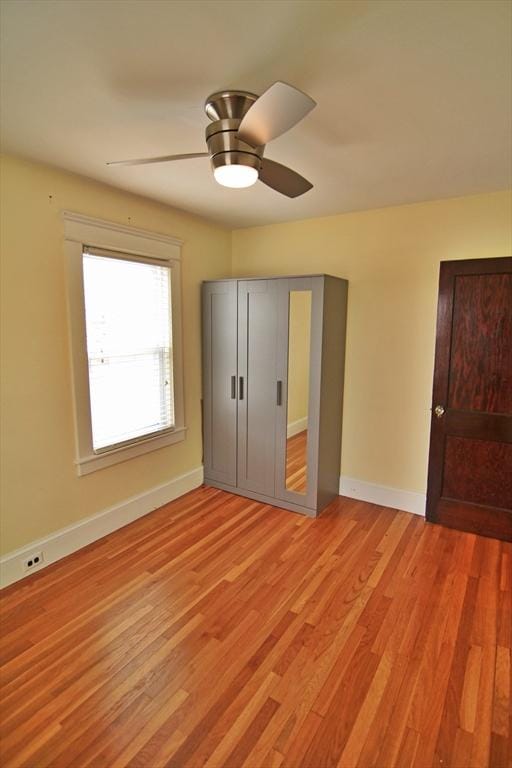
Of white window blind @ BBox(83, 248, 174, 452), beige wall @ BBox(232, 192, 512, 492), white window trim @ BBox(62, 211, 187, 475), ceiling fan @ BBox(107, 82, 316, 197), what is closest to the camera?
ceiling fan @ BBox(107, 82, 316, 197)

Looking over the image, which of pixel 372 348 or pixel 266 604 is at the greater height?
pixel 372 348

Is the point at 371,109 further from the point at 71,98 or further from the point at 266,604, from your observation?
the point at 266,604

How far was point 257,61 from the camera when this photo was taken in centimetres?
137

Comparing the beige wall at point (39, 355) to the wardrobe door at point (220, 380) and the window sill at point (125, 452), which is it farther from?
the wardrobe door at point (220, 380)

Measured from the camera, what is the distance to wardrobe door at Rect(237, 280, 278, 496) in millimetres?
3207

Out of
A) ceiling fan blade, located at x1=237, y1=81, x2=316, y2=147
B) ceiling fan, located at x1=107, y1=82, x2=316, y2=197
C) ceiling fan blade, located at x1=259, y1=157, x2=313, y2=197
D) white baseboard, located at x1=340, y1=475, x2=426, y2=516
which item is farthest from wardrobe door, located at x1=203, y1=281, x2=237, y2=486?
ceiling fan blade, located at x1=237, y1=81, x2=316, y2=147

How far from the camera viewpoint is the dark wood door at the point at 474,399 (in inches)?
109

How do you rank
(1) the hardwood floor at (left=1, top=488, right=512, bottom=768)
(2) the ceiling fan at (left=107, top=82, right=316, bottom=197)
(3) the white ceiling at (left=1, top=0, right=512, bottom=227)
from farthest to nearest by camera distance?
(1) the hardwood floor at (left=1, top=488, right=512, bottom=768)
(2) the ceiling fan at (left=107, top=82, right=316, bottom=197)
(3) the white ceiling at (left=1, top=0, right=512, bottom=227)

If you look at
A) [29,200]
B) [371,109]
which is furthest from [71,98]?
[371,109]

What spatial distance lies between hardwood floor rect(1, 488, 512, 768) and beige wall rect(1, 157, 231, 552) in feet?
1.28

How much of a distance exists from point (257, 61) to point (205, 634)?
249 centimetres

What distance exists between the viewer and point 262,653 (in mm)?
1865

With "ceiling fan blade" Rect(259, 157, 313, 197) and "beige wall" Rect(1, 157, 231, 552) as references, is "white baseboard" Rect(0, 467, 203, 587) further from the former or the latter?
"ceiling fan blade" Rect(259, 157, 313, 197)

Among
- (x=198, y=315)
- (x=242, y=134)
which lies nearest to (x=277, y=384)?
(x=198, y=315)
